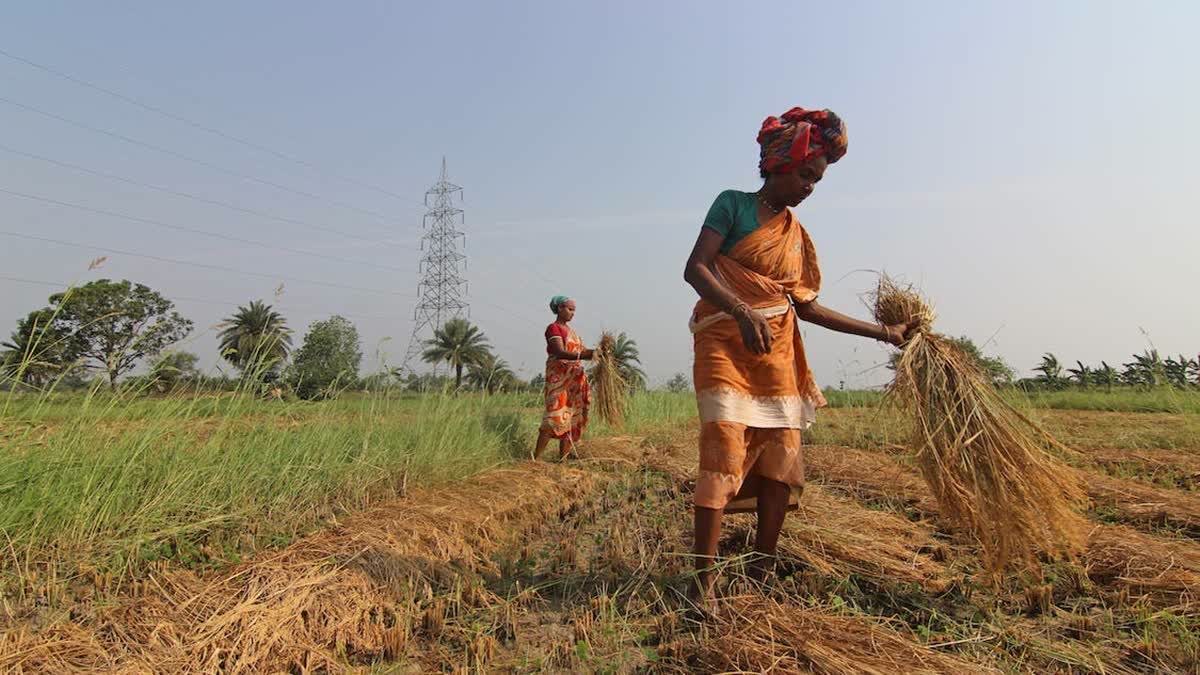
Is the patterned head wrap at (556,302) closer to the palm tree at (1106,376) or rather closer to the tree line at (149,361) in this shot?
the tree line at (149,361)

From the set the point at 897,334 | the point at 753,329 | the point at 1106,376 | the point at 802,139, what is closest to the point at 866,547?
the point at 897,334

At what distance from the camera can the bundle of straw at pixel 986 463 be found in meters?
2.33

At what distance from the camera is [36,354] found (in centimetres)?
270

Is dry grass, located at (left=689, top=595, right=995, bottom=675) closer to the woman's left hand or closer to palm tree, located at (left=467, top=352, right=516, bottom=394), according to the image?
the woman's left hand

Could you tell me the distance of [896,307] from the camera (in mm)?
2820

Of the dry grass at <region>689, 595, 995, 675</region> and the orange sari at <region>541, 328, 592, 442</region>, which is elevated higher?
the orange sari at <region>541, 328, 592, 442</region>

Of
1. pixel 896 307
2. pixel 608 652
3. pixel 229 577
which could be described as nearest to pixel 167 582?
pixel 229 577

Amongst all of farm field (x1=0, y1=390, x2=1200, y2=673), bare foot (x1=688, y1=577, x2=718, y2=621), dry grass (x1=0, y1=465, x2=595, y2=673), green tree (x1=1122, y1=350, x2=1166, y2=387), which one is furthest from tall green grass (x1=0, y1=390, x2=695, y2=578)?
green tree (x1=1122, y1=350, x2=1166, y2=387)

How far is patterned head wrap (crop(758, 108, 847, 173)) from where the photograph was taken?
2455 millimetres

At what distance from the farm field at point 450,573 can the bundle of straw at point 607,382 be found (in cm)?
271

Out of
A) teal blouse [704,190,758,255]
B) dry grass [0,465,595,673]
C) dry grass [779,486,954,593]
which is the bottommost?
dry grass [0,465,595,673]

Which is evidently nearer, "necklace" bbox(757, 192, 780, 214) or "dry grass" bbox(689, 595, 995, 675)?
"dry grass" bbox(689, 595, 995, 675)

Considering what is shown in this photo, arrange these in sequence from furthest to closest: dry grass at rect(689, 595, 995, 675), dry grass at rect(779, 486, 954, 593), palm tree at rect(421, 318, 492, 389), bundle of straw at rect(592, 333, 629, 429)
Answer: palm tree at rect(421, 318, 492, 389)
bundle of straw at rect(592, 333, 629, 429)
dry grass at rect(779, 486, 954, 593)
dry grass at rect(689, 595, 995, 675)

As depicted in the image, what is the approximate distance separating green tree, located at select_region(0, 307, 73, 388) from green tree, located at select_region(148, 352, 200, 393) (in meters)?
0.39
